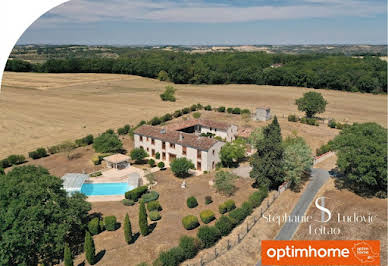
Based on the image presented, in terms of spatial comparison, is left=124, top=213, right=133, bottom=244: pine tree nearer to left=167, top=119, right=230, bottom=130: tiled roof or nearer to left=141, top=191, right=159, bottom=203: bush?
left=141, top=191, right=159, bottom=203: bush

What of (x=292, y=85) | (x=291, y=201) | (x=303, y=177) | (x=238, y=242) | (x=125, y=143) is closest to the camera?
(x=238, y=242)

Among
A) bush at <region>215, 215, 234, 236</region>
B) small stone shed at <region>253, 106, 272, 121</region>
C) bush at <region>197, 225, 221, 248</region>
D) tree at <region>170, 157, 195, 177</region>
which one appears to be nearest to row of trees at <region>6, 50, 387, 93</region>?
small stone shed at <region>253, 106, 272, 121</region>

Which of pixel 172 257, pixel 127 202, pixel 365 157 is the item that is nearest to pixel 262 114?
pixel 365 157

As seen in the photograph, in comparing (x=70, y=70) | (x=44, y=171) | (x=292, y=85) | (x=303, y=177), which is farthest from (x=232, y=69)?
(x=44, y=171)

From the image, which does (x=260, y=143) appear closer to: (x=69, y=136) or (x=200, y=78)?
(x=69, y=136)

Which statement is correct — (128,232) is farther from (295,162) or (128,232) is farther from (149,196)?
(295,162)

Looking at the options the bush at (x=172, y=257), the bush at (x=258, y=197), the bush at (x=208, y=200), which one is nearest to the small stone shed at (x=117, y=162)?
the bush at (x=208, y=200)
